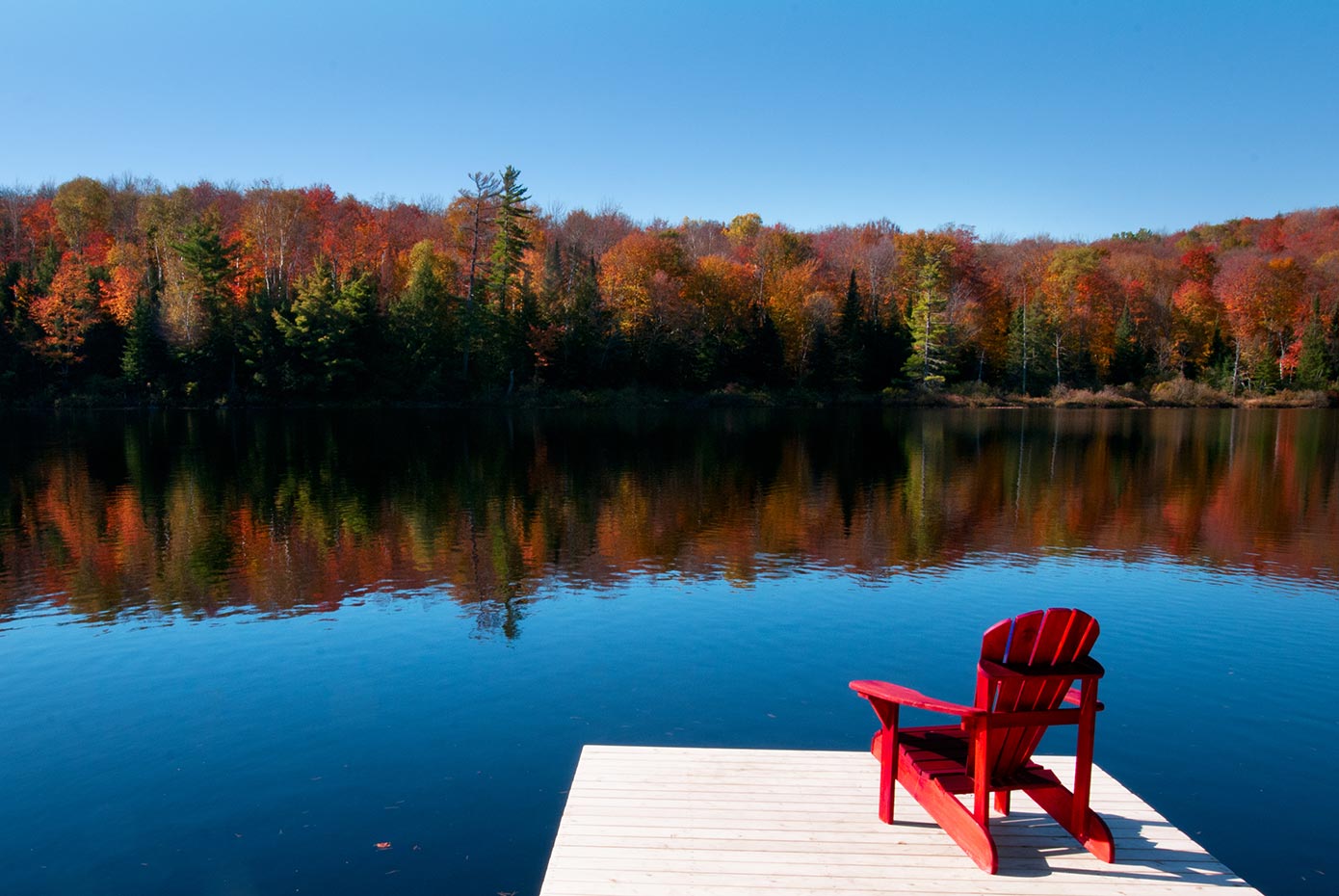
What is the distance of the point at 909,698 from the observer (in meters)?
4.45

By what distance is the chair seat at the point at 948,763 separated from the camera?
4.55 m

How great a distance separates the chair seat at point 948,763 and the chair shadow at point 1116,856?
0.33m

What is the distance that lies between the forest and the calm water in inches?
1332

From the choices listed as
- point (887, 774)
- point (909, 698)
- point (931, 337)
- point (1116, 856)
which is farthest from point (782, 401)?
point (909, 698)

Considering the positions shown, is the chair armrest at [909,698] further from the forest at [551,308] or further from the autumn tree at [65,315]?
the autumn tree at [65,315]

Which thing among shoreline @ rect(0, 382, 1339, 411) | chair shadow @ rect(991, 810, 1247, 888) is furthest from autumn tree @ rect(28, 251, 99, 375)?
chair shadow @ rect(991, 810, 1247, 888)

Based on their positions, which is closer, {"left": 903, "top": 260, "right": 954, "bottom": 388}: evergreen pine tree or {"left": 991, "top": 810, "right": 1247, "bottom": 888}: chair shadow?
{"left": 991, "top": 810, "right": 1247, "bottom": 888}: chair shadow

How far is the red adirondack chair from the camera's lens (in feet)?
13.9

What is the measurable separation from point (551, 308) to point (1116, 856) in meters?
57.3

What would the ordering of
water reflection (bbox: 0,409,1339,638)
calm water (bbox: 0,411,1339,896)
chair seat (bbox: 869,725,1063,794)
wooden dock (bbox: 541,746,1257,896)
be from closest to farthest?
wooden dock (bbox: 541,746,1257,896) → chair seat (bbox: 869,725,1063,794) → calm water (bbox: 0,411,1339,896) → water reflection (bbox: 0,409,1339,638)

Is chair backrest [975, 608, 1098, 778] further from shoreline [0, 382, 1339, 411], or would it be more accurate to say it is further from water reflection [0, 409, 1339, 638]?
shoreline [0, 382, 1339, 411]

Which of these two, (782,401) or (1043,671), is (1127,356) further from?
(1043,671)

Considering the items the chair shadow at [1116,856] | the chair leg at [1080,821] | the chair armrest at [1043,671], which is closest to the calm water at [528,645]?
the chair shadow at [1116,856]

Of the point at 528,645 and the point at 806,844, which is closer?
the point at 806,844
